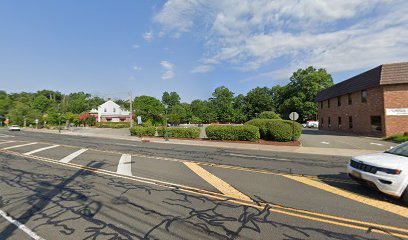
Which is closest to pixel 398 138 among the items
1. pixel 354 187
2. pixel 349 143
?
pixel 349 143

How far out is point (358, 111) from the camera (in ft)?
86.6

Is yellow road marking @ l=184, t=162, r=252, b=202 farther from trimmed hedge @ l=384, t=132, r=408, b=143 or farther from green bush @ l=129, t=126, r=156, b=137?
trimmed hedge @ l=384, t=132, r=408, b=143

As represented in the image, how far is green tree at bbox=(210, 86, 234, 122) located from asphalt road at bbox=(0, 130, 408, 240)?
239 ft

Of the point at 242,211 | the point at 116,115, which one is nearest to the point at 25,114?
the point at 116,115

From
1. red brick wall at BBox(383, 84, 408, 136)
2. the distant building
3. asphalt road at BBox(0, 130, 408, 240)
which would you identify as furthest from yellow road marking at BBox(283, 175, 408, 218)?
the distant building

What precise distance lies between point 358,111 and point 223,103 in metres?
60.6

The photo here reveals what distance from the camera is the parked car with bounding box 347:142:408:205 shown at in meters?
4.64

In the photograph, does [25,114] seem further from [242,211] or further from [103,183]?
[242,211]

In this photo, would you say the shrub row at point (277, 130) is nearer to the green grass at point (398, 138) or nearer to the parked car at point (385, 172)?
the green grass at point (398, 138)

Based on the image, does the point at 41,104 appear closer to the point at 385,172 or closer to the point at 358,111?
the point at 358,111

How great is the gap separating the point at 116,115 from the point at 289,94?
54.7 meters

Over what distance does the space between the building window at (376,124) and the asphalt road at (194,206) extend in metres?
20.3

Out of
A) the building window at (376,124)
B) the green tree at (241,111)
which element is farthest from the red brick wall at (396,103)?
the green tree at (241,111)

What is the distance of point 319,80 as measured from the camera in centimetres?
5147
